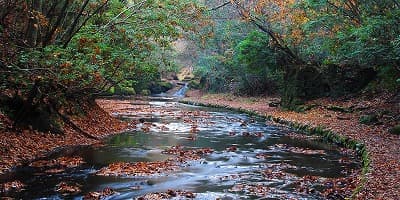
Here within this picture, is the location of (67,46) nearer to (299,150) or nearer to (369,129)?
(299,150)

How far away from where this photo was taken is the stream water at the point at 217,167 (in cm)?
999

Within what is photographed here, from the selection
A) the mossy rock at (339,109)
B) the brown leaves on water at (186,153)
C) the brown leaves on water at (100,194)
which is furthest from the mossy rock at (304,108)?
the brown leaves on water at (100,194)

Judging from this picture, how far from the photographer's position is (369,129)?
1812cm

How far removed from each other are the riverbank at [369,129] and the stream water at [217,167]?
993 mm

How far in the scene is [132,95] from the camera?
5662cm

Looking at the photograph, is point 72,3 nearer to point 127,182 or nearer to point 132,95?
point 127,182

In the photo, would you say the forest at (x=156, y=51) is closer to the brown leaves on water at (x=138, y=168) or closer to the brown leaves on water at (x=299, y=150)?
the brown leaves on water at (x=299, y=150)

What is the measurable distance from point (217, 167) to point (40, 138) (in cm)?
645

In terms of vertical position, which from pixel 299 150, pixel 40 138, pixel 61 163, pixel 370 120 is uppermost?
pixel 370 120

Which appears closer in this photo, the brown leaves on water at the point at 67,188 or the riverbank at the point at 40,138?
the brown leaves on water at the point at 67,188

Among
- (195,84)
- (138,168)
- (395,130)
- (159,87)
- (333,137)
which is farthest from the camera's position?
(195,84)

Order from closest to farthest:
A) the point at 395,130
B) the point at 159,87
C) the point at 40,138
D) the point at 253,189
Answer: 1. the point at 253,189
2. the point at 40,138
3. the point at 395,130
4. the point at 159,87

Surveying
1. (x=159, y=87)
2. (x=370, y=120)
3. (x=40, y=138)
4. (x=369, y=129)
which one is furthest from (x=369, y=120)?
(x=159, y=87)

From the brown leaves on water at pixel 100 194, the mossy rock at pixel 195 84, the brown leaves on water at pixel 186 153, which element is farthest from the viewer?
the mossy rock at pixel 195 84
